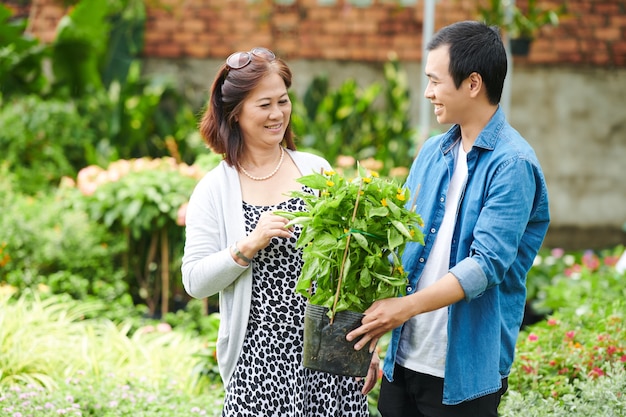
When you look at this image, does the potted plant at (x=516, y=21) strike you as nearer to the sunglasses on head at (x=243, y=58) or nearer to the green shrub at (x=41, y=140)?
the green shrub at (x=41, y=140)

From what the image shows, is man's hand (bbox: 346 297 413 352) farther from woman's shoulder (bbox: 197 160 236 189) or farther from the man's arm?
woman's shoulder (bbox: 197 160 236 189)

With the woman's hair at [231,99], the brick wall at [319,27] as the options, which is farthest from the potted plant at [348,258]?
the brick wall at [319,27]

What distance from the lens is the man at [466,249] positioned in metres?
2.43

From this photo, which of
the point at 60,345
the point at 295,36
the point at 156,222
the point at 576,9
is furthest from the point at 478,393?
the point at 576,9

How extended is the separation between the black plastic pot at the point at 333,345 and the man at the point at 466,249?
37 mm

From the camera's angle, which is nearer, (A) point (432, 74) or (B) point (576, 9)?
(A) point (432, 74)

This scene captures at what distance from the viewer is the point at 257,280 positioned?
9.27 ft

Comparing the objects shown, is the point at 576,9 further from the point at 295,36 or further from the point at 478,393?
the point at 478,393

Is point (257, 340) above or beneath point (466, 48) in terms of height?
beneath

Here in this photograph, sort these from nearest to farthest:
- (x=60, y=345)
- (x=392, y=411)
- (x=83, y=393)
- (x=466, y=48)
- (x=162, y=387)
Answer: (x=466, y=48) < (x=392, y=411) < (x=83, y=393) < (x=162, y=387) < (x=60, y=345)

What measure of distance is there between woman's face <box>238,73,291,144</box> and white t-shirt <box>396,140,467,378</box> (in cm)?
65

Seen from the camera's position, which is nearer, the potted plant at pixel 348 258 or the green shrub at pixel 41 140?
the potted plant at pixel 348 258

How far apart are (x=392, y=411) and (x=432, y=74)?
1165mm

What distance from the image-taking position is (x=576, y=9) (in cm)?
886
